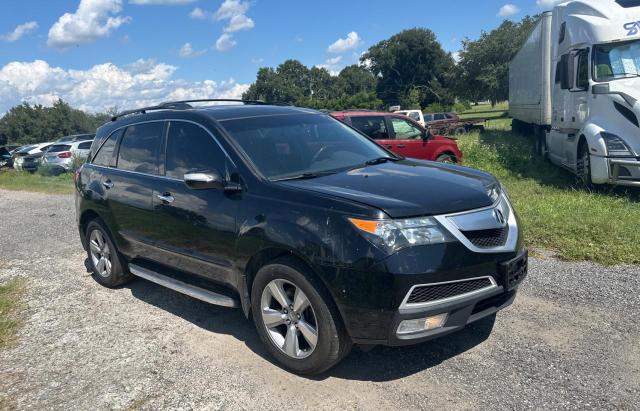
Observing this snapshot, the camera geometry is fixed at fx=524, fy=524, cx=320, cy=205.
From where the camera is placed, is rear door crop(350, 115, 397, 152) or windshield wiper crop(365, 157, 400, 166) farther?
rear door crop(350, 115, 397, 152)

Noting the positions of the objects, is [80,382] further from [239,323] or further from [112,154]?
[112,154]

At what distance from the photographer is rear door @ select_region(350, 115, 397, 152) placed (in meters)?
10.7

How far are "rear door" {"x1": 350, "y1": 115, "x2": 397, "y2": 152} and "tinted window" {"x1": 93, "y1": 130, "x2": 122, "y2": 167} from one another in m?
5.78

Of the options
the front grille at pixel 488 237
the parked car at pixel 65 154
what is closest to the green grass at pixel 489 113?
the parked car at pixel 65 154

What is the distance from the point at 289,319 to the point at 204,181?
4.00 feet

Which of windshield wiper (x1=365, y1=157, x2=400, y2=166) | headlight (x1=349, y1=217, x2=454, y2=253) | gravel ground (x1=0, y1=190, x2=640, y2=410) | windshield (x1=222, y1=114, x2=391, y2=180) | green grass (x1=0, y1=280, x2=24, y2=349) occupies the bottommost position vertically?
gravel ground (x1=0, y1=190, x2=640, y2=410)

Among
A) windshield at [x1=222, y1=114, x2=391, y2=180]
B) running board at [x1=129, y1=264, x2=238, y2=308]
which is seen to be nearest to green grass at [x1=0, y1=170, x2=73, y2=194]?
running board at [x1=129, y1=264, x2=238, y2=308]

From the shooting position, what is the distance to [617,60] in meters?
9.12

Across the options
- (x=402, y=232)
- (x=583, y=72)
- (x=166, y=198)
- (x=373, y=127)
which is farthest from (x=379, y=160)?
(x=583, y=72)

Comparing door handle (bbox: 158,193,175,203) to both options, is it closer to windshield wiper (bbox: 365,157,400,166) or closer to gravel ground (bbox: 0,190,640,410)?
gravel ground (bbox: 0,190,640,410)

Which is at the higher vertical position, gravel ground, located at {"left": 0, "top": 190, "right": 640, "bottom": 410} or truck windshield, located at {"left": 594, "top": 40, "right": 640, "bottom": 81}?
truck windshield, located at {"left": 594, "top": 40, "right": 640, "bottom": 81}

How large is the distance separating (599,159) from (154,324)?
7.48 metres

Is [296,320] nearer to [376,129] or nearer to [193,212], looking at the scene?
[193,212]

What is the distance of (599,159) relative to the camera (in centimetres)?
866
